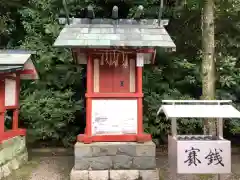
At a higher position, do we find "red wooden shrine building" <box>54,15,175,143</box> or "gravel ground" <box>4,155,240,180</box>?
"red wooden shrine building" <box>54,15,175,143</box>

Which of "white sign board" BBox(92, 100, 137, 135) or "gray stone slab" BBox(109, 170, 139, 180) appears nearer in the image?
"gray stone slab" BBox(109, 170, 139, 180)

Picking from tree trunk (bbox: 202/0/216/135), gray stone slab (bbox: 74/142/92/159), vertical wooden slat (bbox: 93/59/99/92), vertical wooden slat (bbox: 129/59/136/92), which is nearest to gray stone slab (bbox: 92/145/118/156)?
gray stone slab (bbox: 74/142/92/159)

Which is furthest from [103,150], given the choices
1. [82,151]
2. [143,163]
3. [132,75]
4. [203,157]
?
[203,157]

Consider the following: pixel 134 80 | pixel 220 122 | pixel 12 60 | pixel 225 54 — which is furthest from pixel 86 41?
pixel 225 54

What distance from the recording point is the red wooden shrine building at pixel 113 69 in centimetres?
598

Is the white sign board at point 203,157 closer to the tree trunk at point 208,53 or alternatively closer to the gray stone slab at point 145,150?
the gray stone slab at point 145,150

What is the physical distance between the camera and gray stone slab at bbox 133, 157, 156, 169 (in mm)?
6059

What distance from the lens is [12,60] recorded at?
21.9ft

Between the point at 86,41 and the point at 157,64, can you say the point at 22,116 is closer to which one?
the point at 86,41

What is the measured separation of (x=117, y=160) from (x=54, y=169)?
6.78ft

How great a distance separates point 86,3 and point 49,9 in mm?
1390

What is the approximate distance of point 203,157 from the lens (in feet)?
16.5

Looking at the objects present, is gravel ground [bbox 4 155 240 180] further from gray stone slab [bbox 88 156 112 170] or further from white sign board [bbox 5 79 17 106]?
white sign board [bbox 5 79 17 106]

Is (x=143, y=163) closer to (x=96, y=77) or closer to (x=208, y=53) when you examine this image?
(x=96, y=77)
